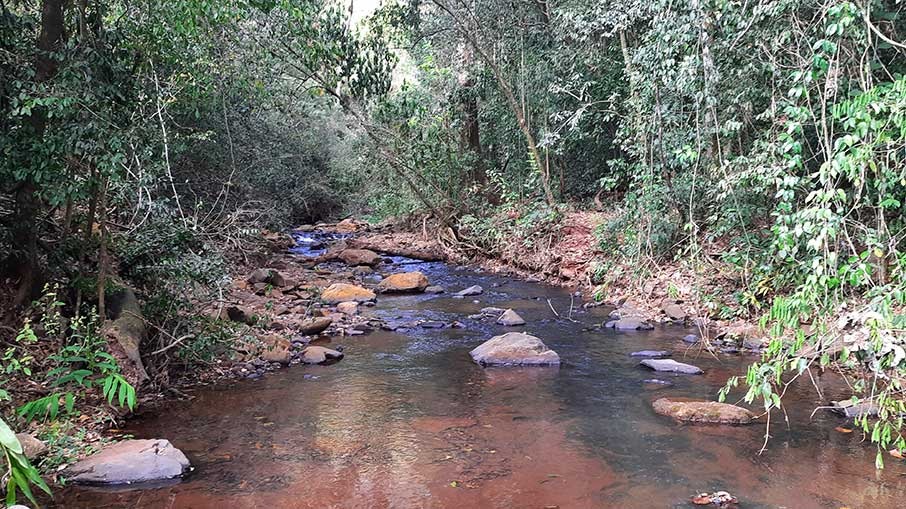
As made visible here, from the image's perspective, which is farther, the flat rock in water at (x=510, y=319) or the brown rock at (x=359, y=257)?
the brown rock at (x=359, y=257)

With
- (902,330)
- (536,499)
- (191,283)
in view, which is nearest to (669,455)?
(536,499)

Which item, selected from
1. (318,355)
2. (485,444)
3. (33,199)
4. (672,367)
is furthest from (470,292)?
(33,199)

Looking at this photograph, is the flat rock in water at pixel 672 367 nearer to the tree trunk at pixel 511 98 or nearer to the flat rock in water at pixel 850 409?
the flat rock in water at pixel 850 409

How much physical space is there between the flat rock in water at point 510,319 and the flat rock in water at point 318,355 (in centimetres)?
265

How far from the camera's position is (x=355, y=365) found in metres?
7.41

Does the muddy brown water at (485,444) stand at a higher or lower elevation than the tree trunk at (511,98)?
lower

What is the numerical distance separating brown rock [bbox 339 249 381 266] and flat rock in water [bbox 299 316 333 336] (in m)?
5.68

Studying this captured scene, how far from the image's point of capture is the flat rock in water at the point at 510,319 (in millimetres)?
9266

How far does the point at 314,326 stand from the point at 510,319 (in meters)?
2.83

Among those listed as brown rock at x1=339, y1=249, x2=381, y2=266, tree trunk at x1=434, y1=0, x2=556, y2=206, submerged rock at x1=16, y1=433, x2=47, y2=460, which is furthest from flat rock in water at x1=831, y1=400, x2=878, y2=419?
brown rock at x1=339, y1=249, x2=381, y2=266

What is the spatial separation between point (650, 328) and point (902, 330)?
551 cm

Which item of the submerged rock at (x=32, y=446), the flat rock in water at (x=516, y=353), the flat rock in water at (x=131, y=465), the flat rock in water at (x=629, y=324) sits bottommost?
the flat rock in water at (x=629, y=324)

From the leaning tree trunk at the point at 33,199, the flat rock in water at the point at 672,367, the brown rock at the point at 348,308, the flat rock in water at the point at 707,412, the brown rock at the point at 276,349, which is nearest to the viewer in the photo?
the leaning tree trunk at the point at 33,199

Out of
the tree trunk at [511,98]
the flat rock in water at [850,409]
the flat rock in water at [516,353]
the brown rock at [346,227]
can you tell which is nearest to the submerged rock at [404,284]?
the tree trunk at [511,98]
